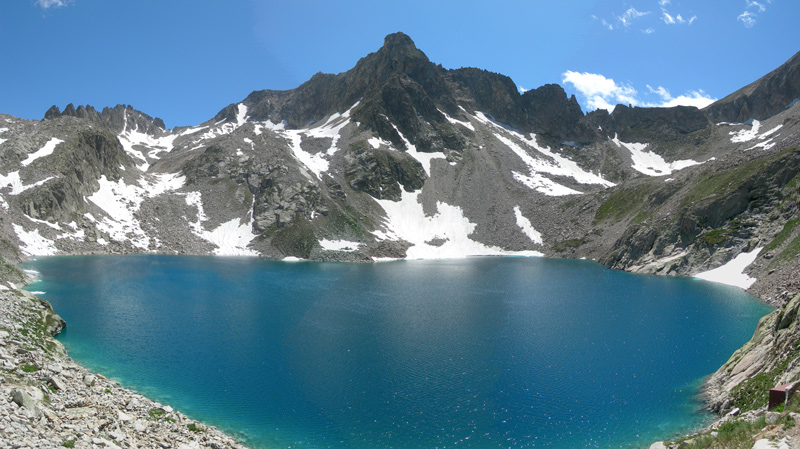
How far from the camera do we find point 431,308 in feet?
174

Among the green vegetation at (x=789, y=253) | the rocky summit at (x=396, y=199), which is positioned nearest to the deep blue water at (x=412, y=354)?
the green vegetation at (x=789, y=253)

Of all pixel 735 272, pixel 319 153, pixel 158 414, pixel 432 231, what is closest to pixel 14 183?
pixel 319 153

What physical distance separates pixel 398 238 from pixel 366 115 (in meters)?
72.2

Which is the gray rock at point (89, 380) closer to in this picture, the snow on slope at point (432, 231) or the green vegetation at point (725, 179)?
the green vegetation at point (725, 179)

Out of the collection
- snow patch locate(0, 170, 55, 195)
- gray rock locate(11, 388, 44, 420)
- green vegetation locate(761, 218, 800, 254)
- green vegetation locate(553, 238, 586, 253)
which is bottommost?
gray rock locate(11, 388, 44, 420)

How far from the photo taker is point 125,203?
124 meters

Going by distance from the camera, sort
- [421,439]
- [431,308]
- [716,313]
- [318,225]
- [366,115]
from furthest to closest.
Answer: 1. [366,115]
2. [318,225]
3. [431,308]
4. [716,313]
5. [421,439]

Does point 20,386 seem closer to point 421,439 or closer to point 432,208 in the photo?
point 421,439

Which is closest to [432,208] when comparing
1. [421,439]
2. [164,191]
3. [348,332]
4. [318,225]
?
[318,225]

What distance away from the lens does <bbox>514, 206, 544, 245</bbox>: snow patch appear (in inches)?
5349

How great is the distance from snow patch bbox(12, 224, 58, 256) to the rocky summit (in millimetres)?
362

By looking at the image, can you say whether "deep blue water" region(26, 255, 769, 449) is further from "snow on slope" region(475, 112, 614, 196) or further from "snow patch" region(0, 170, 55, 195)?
"snow on slope" region(475, 112, 614, 196)

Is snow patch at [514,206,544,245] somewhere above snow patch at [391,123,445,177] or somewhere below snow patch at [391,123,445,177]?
below

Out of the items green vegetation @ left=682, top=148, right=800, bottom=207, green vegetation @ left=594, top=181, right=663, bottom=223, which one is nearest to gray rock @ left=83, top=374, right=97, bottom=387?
green vegetation @ left=682, top=148, right=800, bottom=207
